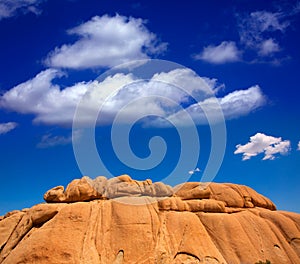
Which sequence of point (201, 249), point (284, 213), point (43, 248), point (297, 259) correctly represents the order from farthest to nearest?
point (284, 213) < point (297, 259) < point (201, 249) < point (43, 248)

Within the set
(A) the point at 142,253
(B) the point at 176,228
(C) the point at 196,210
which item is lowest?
(A) the point at 142,253

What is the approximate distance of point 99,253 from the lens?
48594mm

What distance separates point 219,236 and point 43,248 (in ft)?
73.5

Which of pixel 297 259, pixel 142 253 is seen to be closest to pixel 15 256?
pixel 142 253

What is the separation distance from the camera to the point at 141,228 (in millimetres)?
50688

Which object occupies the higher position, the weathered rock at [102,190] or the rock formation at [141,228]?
the weathered rock at [102,190]

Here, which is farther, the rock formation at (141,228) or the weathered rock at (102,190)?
the weathered rock at (102,190)

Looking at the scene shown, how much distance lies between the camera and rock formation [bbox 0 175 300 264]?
4828 centimetres

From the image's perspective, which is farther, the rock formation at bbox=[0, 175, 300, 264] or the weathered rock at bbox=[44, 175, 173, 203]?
the weathered rock at bbox=[44, 175, 173, 203]

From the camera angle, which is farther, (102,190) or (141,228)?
(102,190)

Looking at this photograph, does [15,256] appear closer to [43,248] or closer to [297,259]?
[43,248]

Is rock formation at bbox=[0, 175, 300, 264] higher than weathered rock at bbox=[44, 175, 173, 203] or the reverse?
the reverse

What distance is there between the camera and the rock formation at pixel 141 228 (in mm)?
48281

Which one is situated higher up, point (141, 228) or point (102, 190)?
point (102, 190)
